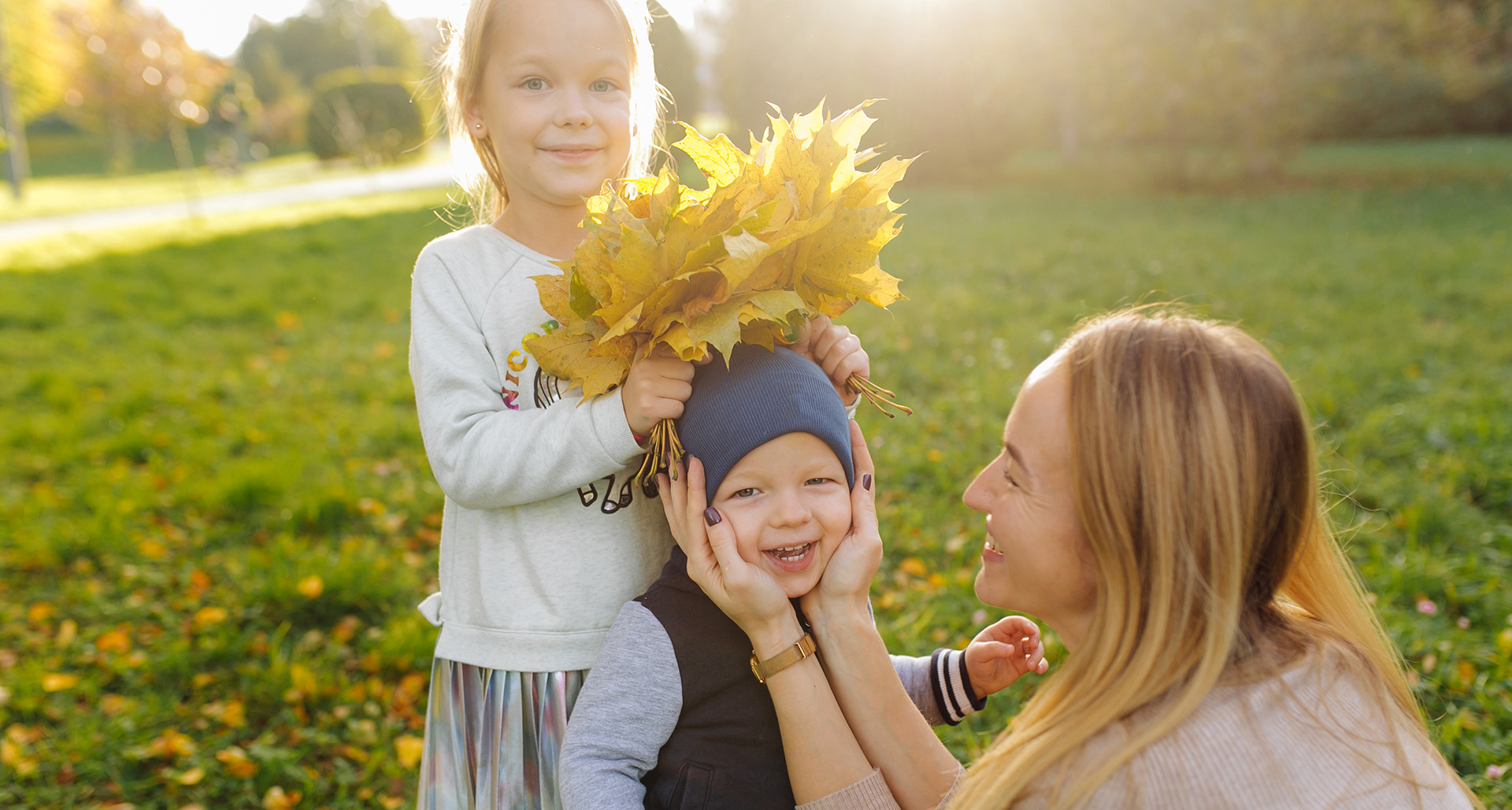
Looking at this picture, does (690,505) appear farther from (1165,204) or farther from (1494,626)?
(1165,204)

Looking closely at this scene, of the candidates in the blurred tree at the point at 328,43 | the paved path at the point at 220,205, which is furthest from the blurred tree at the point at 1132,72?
the blurred tree at the point at 328,43

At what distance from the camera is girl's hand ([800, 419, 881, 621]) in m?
1.72

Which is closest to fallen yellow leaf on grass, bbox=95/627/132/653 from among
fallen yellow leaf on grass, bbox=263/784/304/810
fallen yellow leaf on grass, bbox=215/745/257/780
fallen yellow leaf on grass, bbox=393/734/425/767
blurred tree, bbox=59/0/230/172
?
fallen yellow leaf on grass, bbox=215/745/257/780

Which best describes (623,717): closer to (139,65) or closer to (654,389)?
(654,389)

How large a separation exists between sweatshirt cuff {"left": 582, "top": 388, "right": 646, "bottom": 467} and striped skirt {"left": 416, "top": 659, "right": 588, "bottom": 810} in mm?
479

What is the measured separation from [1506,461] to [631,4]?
478 centimetres

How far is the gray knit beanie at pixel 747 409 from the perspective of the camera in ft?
5.36

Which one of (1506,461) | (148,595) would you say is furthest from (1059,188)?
(148,595)

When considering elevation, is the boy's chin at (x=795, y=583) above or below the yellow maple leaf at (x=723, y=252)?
below

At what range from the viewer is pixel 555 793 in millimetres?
1812

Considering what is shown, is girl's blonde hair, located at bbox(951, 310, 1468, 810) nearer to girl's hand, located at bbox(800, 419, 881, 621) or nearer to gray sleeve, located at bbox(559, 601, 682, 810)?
girl's hand, located at bbox(800, 419, 881, 621)

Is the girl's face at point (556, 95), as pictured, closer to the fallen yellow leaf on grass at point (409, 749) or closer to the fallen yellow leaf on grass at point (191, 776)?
the fallen yellow leaf on grass at point (409, 749)

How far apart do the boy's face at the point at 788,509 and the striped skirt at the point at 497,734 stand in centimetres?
45

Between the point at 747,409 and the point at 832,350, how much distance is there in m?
0.30
